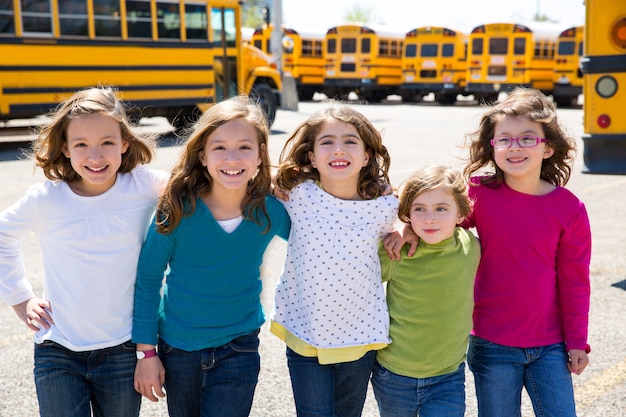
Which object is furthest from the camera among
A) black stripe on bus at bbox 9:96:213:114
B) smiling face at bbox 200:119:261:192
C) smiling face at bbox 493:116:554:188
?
black stripe on bus at bbox 9:96:213:114

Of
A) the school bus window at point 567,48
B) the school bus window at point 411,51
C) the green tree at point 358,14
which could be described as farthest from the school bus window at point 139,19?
the green tree at point 358,14

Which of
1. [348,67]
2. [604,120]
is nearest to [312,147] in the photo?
[604,120]

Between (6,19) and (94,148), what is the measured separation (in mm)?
8824

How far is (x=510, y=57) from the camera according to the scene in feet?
74.6

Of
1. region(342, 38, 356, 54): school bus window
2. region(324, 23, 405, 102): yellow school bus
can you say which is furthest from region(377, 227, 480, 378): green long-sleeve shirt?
region(342, 38, 356, 54): school bus window

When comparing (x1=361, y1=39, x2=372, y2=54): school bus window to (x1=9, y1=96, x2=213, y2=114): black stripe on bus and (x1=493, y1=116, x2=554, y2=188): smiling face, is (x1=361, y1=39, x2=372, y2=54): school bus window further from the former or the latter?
(x1=493, y1=116, x2=554, y2=188): smiling face

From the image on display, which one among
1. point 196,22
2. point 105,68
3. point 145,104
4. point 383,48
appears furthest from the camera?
point 383,48

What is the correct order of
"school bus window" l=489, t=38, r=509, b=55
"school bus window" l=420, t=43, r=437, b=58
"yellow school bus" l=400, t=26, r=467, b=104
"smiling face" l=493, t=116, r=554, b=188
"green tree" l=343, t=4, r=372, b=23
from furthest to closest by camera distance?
"green tree" l=343, t=4, r=372, b=23 → "school bus window" l=420, t=43, r=437, b=58 → "yellow school bus" l=400, t=26, r=467, b=104 → "school bus window" l=489, t=38, r=509, b=55 → "smiling face" l=493, t=116, r=554, b=188

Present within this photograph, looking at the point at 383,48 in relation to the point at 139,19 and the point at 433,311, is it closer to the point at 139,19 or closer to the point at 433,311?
the point at 139,19

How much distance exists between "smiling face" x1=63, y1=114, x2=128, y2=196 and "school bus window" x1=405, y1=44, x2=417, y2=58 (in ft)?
76.3

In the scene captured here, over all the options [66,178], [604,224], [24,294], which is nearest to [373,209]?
[66,178]

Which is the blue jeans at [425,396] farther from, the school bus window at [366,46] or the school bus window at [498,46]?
the school bus window at [366,46]

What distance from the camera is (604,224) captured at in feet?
19.7

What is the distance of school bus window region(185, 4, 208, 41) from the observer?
12.0 m
